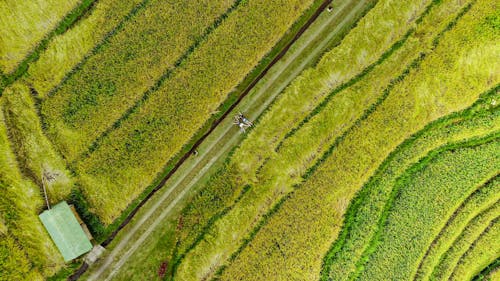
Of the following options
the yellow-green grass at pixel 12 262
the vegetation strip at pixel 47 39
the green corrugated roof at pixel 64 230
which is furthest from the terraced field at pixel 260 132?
the green corrugated roof at pixel 64 230

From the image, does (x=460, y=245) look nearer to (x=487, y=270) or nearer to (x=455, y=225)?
(x=455, y=225)

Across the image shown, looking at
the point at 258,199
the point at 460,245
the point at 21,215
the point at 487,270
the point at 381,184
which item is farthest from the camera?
the point at 487,270

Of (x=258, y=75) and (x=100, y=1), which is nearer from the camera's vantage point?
(x=100, y=1)

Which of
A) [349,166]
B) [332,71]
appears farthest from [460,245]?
[332,71]

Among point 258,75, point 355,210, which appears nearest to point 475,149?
point 355,210

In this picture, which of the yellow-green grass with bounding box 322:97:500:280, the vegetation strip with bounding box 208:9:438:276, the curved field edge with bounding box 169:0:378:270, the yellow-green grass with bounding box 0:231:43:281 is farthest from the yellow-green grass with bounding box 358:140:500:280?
the yellow-green grass with bounding box 0:231:43:281

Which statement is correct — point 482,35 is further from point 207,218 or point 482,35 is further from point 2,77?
point 2,77
